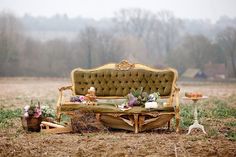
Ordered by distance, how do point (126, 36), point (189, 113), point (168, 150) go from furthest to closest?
point (126, 36) → point (189, 113) → point (168, 150)

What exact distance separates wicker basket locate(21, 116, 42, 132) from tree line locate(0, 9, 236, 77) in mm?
13128

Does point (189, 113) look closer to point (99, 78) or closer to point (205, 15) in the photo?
point (99, 78)

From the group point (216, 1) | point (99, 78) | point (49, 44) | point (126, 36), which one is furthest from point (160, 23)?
point (99, 78)

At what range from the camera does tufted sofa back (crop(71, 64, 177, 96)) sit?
5.89m

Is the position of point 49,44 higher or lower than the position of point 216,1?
lower

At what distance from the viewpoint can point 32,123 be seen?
5.39 meters

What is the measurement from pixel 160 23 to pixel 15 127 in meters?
19.8

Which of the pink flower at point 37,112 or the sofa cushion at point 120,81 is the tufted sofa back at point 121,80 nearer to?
the sofa cushion at point 120,81

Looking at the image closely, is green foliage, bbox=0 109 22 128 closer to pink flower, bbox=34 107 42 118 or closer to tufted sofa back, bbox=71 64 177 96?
pink flower, bbox=34 107 42 118

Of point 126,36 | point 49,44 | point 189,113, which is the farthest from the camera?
point 126,36

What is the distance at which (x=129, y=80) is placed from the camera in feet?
19.7

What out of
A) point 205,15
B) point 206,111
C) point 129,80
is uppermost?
point 205,15

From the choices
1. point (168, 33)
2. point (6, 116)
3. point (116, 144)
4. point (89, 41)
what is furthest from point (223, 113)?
point (168, 33)

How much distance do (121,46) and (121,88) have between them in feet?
56.3
